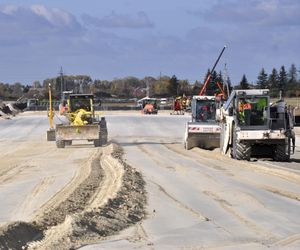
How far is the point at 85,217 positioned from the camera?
30.0 feet

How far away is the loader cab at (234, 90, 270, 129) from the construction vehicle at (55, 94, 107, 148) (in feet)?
26.7

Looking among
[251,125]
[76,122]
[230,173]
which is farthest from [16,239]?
[76,122]

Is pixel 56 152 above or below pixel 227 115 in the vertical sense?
below

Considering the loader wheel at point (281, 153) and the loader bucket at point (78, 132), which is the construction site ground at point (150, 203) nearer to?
the loader wheel at point (281, 153)

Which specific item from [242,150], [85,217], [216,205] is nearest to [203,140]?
[242,150]

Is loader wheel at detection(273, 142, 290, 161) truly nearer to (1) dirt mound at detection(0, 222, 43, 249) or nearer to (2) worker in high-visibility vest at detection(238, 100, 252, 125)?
(2) worker in high-visibility vest at detection(238, 100, 252, 125)

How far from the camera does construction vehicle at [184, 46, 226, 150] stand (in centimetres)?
2603

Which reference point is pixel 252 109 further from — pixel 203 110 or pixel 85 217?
pixel 85 217

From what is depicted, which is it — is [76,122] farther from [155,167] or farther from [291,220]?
[291,220]

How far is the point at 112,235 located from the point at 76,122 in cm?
2000

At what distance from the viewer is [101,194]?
39.7ft

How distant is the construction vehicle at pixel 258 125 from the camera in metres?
20.5

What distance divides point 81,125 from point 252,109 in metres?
9.03

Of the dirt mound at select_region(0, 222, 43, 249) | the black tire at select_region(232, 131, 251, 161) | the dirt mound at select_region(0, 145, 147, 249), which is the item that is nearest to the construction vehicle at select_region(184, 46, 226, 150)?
the black tire at select_region(232, 131, 251, 161)
